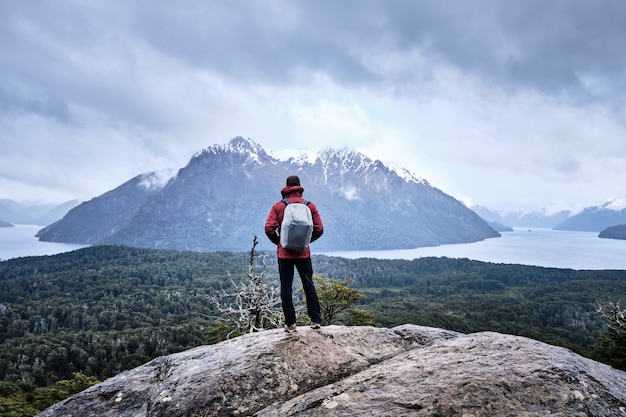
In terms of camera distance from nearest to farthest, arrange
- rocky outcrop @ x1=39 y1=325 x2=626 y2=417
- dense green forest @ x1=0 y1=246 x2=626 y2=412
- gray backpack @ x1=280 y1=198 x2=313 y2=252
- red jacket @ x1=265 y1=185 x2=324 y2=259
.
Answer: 1. rocky outcrop @ x1=39 y1=325 x2=626 y2=417
2. gray backpack @ x1=280 y1=198 x2=313 y2=252
3. red jacket @ x1=265 y1=185 x2=324 y2=259
4. dense green forest @ x1=0 y1=246 x2=626 y2=412

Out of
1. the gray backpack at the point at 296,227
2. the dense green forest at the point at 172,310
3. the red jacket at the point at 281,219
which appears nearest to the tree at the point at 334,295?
the dense green forest at the point at 172,310

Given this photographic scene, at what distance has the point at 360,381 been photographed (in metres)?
5.22

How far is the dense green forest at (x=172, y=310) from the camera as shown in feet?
260

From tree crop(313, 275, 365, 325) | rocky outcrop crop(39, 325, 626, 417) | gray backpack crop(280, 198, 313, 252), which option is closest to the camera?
rocky outcrop crop(39, 325, 626, 417)

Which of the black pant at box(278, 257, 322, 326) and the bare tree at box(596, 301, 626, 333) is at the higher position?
the black pant at box(278, 257, 322, 326)

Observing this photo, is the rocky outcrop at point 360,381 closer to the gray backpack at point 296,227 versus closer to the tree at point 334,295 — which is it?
the gray backpack at point 296,227

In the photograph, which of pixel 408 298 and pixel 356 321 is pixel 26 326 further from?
pixel 408 298

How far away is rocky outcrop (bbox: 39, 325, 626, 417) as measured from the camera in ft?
14.0

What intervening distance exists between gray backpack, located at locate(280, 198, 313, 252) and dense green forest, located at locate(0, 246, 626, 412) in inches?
1097

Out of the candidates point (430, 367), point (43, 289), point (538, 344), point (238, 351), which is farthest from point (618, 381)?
point (43, 289)

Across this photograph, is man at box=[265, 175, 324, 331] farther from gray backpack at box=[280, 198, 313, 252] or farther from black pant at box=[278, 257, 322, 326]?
gray backpack at box=[280, 198, 313, 252]

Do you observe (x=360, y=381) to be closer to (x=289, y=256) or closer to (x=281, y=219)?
(x=289, y=256)

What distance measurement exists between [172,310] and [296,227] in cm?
14063

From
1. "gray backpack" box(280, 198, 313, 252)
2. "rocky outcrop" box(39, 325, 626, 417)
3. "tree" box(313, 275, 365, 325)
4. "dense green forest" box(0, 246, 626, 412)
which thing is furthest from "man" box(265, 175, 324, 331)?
"tree" box(313, 275, 365, 325)
